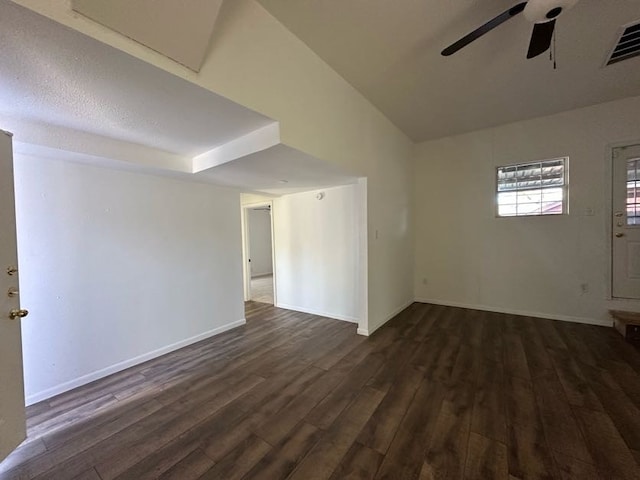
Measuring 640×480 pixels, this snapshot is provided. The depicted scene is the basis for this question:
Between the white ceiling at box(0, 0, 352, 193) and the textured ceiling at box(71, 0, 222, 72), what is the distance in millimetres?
107

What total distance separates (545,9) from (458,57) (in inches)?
37.6

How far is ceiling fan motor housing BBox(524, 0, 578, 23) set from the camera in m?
1.45

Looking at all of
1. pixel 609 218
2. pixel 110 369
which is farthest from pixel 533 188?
pixel 110 369

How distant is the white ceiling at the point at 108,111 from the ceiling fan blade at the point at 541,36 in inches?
71.5

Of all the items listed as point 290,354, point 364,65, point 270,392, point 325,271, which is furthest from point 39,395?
point 364,65

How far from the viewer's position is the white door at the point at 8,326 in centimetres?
142

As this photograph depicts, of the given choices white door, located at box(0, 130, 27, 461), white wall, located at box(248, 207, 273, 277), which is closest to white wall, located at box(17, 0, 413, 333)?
white door, located at box(0, 130, 27, 461)

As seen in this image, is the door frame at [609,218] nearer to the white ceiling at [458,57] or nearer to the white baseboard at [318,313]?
the white ceiling at [458,57]

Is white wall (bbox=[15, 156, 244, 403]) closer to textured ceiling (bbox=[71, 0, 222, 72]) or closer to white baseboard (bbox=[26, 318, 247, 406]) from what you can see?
white baseboard (bbox=[26, 318, 247, 406])

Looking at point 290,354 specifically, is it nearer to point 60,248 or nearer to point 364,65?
point 60,248

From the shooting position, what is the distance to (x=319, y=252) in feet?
14.0

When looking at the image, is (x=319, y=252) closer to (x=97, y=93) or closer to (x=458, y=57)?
(x=458, y=57)

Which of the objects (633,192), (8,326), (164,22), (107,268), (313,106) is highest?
(313,106)

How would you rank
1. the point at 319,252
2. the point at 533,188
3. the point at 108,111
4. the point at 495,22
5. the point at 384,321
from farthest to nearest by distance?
the point at 319,252, the point at 533,188, the point at 384,321, the point at 108,111, the point at 495,22
